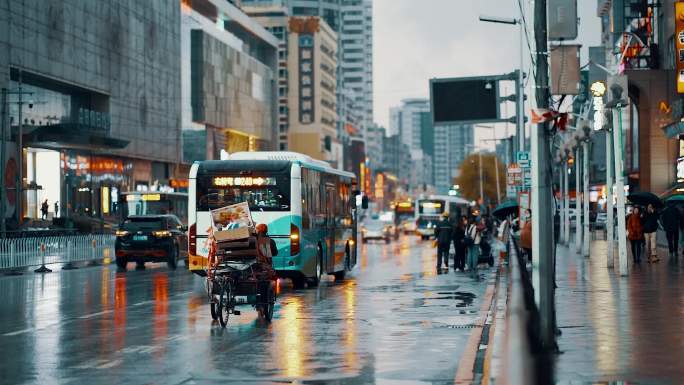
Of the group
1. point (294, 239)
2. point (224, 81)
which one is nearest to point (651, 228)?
point (294, 239)

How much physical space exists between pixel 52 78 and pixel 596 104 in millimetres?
52129

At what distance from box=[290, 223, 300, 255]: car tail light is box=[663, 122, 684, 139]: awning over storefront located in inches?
1439

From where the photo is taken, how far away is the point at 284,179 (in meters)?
27.9

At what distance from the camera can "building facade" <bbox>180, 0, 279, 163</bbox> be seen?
11531 centimetres

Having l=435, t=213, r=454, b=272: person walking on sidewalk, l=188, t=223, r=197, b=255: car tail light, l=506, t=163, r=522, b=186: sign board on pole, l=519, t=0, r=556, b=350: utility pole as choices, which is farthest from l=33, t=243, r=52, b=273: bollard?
l=519, t=0, r=556, b=350: utility pole

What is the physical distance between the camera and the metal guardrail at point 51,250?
4309 cm

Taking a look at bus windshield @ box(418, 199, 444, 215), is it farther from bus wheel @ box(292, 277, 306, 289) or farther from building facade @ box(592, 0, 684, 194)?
bus wheel @ box(292, 277, 306, 289)

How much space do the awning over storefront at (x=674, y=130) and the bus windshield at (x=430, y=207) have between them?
29917 mm

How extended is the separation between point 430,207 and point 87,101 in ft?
85.8

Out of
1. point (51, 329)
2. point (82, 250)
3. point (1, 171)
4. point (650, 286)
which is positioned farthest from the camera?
point (1, 171)

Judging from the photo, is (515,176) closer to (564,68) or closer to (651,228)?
(651,228)

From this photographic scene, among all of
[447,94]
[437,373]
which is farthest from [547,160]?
[447,94]

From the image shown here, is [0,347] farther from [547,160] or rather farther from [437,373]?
[547,160]

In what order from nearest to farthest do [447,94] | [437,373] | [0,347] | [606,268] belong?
[437,373]
[0,347]
[606,268]
[447,94]
